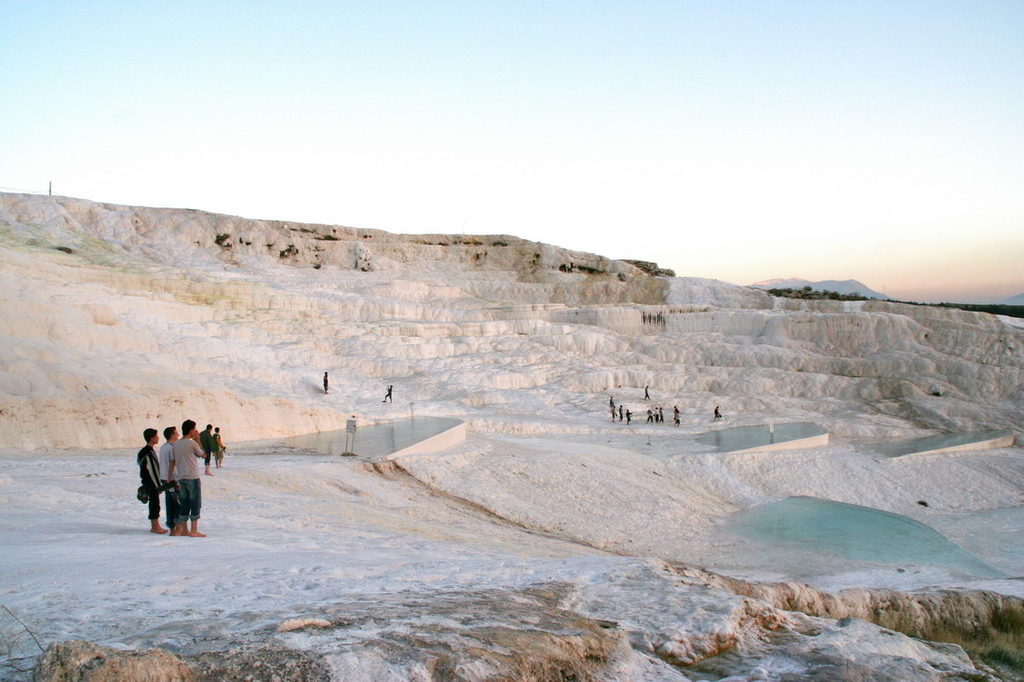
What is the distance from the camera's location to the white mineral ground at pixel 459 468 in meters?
4.59

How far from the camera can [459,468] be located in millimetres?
15016

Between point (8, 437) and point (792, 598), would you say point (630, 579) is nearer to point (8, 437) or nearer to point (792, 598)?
point (792, 598)

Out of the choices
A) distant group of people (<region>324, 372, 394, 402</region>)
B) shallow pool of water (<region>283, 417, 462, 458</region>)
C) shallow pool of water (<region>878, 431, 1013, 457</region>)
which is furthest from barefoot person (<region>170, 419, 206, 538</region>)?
shallow pool of water (<region>878, 431, 1013, 457</region>)

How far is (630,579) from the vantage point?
6.31m

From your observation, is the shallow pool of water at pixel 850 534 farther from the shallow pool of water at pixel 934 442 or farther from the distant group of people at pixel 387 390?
the distant group of people at pixel 387 390

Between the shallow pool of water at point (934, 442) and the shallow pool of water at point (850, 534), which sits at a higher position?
the shallow pool of water at point (934, 442)

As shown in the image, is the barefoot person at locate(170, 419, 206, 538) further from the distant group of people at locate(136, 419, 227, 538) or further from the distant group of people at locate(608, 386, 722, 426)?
the distant group of people at locate(608, 386, 722, 426)

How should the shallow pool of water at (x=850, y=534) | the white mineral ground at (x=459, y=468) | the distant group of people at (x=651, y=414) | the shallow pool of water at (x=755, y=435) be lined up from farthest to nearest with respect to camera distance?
the distant group of people at (x=651, y=414) → the shallow pool of water at (x=755, y=435) → the shallow pool of water at (x=850, y=534) → the white mineral ground at (x=459, y=468)

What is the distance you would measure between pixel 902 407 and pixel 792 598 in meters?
22.8

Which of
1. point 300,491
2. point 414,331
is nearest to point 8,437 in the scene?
point 300,491

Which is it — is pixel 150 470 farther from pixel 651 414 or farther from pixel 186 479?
pixel 651 414

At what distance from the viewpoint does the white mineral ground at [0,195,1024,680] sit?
15.1 ft

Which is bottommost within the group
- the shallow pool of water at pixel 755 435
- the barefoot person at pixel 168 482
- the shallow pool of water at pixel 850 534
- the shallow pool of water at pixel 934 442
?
the shallow pool of water at pixel 850 534

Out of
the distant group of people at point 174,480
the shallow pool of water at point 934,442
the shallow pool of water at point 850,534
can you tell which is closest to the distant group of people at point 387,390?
the shallow pool of water at point 850,534
